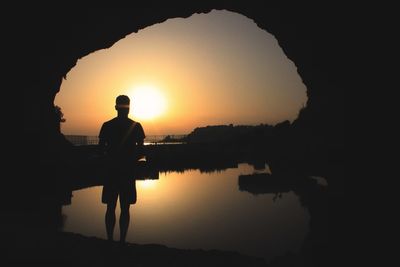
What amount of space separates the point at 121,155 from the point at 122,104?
0.77 metres

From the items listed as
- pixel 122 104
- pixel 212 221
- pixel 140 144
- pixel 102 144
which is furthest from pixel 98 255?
pixel 212 221

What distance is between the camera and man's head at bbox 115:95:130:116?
14.3 feet

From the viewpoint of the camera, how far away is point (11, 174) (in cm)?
817

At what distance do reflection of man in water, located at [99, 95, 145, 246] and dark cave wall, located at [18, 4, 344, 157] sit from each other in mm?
4704

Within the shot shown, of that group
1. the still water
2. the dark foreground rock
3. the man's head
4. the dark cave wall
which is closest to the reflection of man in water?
the man's head

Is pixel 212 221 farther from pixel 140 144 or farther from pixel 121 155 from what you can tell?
pixel 121 155

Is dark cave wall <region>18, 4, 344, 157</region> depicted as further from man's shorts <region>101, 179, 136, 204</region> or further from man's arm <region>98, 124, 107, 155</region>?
man's arm <region>98, 124, 107, 155</region>

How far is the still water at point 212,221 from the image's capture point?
24547mm

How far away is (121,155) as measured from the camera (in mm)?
4348

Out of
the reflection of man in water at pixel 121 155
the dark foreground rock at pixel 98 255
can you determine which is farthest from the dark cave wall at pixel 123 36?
the reflection of man in water at pixel 121 155

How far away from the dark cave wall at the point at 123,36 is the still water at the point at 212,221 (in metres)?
15.8

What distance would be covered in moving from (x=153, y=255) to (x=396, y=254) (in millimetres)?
4340

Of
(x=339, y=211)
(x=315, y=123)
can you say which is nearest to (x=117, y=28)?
(x=315, y=123)

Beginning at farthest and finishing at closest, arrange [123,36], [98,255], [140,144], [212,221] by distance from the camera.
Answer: [212,221] → [123,36] → [140,144] → [98,255]
